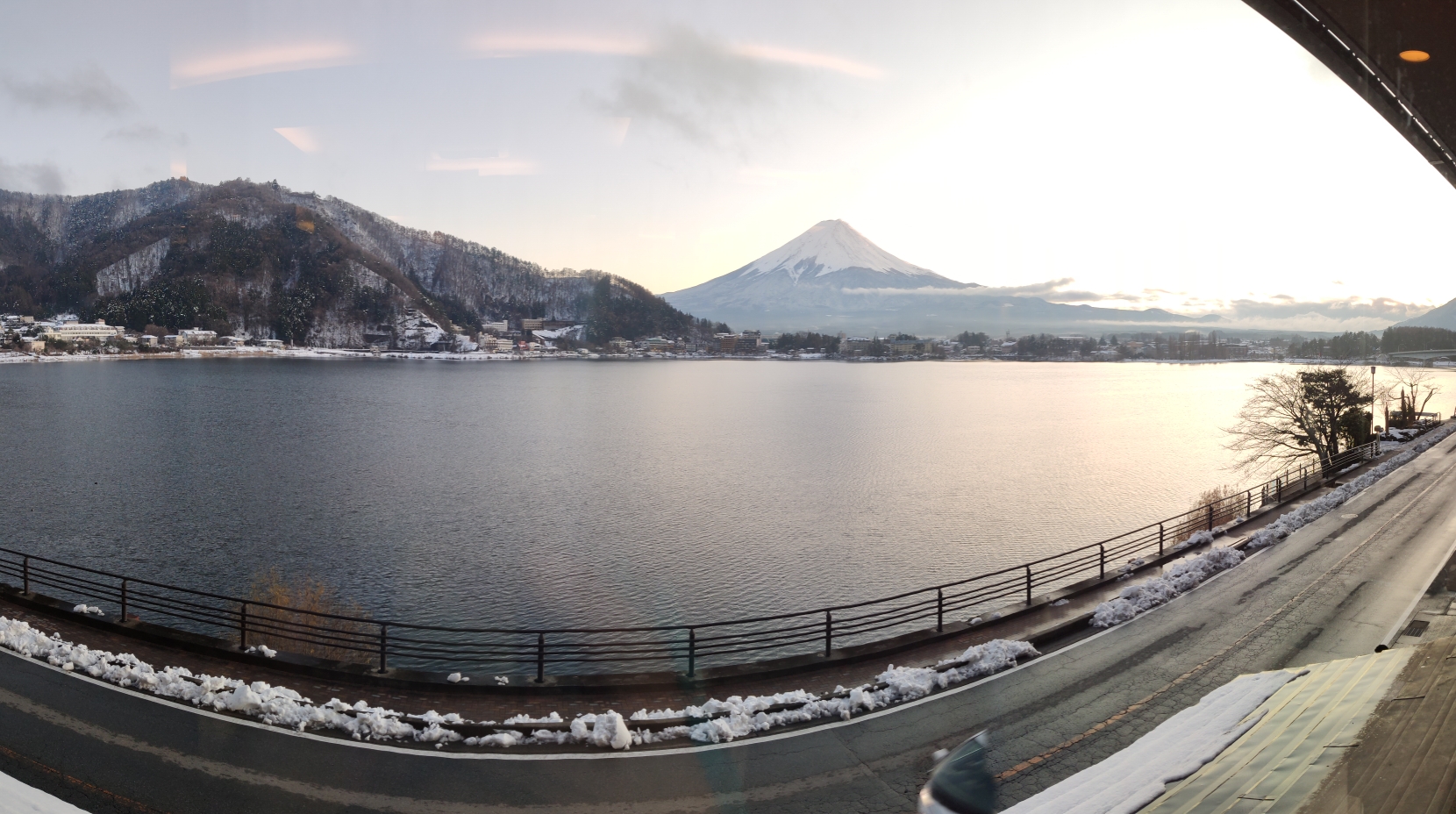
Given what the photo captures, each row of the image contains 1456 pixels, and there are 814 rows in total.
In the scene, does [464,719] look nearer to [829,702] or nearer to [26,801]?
[26,801]

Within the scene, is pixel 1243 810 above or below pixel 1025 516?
above

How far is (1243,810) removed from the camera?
4270 mm

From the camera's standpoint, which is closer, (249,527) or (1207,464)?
(249,527)

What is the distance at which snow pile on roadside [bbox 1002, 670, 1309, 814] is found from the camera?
18.7ft

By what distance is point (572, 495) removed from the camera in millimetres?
38469

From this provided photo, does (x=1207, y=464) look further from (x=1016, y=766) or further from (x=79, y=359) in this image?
(x=79, y=359)

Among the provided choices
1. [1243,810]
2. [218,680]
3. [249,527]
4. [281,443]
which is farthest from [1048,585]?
[281,443]

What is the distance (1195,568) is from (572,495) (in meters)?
30.0

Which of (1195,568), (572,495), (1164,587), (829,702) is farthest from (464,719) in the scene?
(572,495)

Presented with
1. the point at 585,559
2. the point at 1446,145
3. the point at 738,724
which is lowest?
the point at 585,559

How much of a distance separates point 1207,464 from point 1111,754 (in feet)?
163

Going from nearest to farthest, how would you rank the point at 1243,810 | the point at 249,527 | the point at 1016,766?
the point at 1243,810 → the point at 1016,766 → the point at 249,527

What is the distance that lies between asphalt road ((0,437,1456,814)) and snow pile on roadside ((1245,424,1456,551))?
24.9ft

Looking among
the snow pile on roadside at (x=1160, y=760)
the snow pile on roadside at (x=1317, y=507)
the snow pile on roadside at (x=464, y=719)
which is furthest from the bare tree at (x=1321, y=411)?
the snow pile on roadside at (x=464, y=719)
